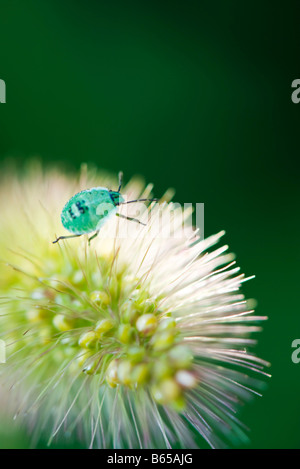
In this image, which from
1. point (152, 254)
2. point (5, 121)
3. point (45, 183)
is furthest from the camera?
point (5, 121)

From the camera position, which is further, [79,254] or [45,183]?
[45,183]

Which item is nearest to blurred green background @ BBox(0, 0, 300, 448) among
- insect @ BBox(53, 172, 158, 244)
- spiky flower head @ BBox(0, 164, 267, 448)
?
spiky flower head @ BBox(0, 164, 267, 448)

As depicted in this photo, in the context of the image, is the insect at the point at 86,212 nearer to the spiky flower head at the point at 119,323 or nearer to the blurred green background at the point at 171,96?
the spiky flower head at the point at 119,323

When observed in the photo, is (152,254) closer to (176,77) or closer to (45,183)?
(45,183)

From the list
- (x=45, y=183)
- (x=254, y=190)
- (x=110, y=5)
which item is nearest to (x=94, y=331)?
(x=45, y=183)

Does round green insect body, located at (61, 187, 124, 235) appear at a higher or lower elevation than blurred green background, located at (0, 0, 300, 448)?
lower

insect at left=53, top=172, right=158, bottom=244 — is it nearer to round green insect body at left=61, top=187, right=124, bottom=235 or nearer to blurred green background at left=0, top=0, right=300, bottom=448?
round green insect body at left=61, top=187, right=124, bottom=235

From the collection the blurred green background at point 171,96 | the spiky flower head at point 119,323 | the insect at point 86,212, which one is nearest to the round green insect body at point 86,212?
the insect at point 86,212
